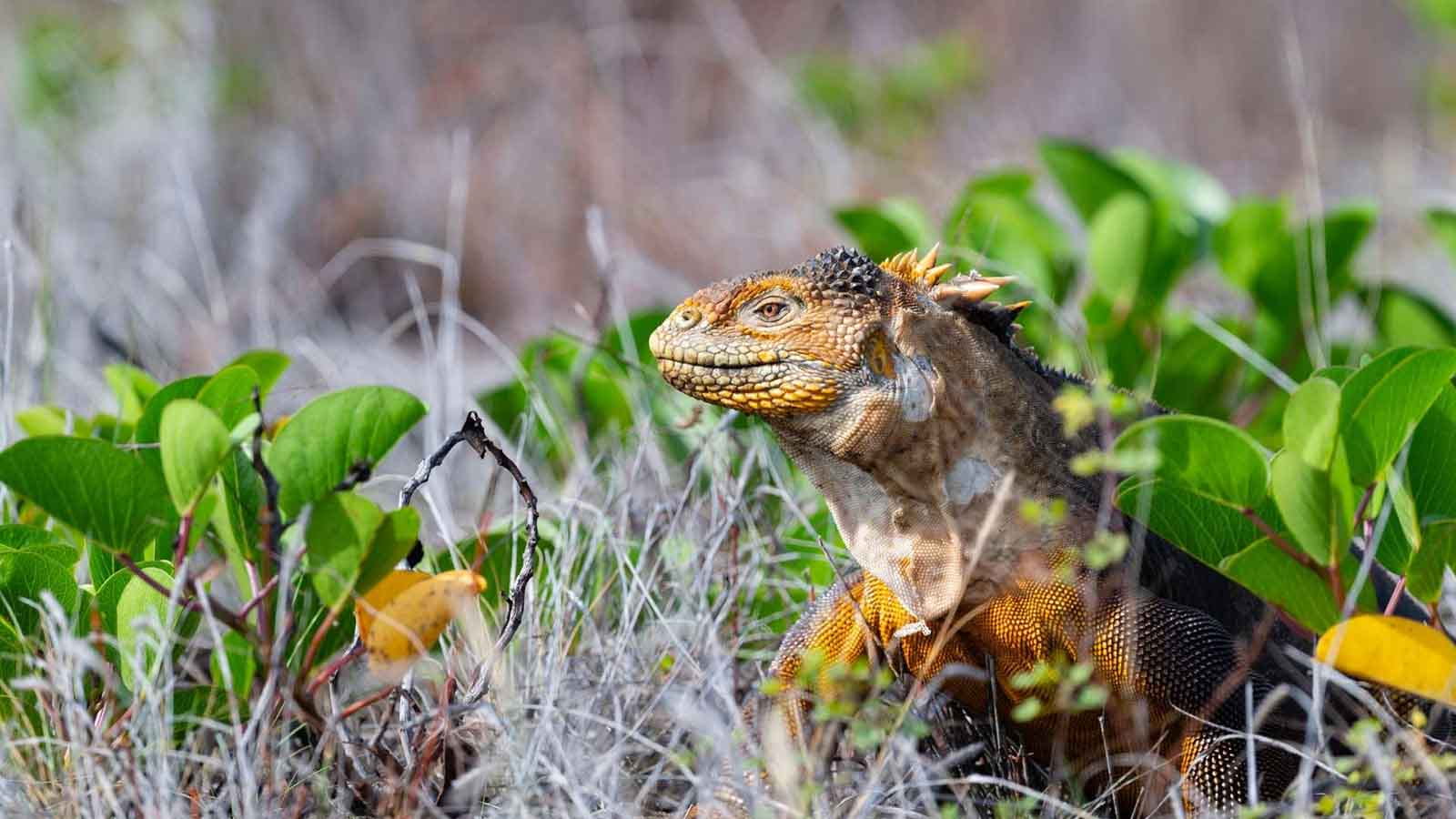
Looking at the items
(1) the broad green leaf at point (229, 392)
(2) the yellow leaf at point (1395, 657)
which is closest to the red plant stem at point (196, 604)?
(1) the broad green leaf at point (229, 392)

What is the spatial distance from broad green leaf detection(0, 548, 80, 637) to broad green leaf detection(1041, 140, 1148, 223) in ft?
9.29

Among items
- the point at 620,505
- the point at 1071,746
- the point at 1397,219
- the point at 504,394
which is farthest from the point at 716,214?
the point at 1071,746

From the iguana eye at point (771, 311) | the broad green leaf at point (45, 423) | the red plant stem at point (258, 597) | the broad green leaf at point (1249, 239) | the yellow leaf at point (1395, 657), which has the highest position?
the iguana eye at point (771, 311)

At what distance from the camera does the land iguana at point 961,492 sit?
240cm

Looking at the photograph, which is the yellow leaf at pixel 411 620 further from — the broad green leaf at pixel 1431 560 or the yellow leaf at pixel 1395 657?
the broad green leaf at pixel 1431 560

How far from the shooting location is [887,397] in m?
2.41

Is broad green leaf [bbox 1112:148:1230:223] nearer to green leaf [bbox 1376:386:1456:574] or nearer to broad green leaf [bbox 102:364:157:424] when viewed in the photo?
green leaf [bbox 1376:386:1456:574]

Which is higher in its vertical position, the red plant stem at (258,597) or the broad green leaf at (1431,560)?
the red plant stem at (258,597)

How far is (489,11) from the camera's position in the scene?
1198 cm

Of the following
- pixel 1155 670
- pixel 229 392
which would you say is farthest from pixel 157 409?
pixel 1155 670

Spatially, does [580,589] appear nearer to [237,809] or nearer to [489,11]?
[237,809]

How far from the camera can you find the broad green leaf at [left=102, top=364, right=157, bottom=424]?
3254 mm

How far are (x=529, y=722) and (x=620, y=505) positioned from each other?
2.71 feet

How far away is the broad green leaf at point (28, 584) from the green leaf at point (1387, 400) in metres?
1.84
